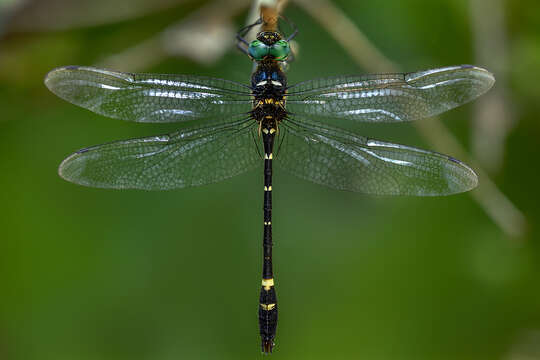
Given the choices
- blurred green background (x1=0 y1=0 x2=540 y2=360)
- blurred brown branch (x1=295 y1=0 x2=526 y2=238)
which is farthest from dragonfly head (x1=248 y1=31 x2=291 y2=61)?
blurred green background (x1=0 y1=0 x2=540 y2=360)

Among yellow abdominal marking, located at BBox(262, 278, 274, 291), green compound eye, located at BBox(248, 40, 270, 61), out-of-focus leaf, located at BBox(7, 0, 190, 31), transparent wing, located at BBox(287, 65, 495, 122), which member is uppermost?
out-of-focus leaf, located at BBox(7, 0, 190, 31)

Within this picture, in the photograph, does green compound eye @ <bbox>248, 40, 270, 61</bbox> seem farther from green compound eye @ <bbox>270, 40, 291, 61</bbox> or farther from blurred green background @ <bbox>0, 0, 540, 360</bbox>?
blurred green background @ <bbox>0, 0, 540, 360</bbox>

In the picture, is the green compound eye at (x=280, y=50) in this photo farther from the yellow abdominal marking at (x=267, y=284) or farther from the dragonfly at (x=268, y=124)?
the yellow abdominal marking at (x=267, y=284)

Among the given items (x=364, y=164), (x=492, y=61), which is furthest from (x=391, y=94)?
(x=492, y=61)

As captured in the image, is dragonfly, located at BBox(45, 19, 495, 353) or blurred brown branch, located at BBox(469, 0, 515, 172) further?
blurred brown branch, located at BBox(469, 0, 515, 172)

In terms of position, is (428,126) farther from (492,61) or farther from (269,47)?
(269,47)

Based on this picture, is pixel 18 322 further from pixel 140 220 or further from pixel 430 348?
pixel 430 348

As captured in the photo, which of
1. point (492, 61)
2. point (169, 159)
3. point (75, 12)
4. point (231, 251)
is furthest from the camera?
point (231, 251)
